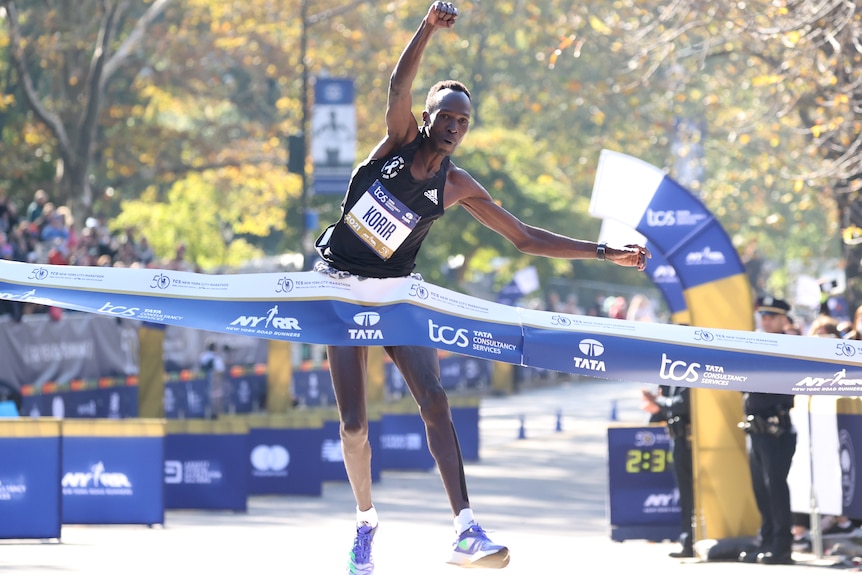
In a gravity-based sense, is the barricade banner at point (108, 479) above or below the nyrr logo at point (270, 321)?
below

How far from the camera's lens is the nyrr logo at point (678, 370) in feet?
25.4

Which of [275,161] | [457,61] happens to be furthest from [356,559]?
[457,61]

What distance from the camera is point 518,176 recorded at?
1802 inches

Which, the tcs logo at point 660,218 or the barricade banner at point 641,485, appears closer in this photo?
the tcs logo at point 660,218

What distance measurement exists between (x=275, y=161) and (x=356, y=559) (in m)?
32.1

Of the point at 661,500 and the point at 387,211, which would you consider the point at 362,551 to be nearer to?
the point at 387,211

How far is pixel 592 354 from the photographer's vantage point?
7.62m

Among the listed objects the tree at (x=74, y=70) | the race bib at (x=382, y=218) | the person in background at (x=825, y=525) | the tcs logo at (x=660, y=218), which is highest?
the tree at (x=74, y=70)

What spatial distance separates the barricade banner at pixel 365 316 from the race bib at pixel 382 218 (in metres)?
0.25

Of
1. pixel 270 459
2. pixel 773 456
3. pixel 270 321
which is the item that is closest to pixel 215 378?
pixel 270 459

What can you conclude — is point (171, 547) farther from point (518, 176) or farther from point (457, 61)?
point (457, 61)

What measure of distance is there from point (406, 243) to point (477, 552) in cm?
148

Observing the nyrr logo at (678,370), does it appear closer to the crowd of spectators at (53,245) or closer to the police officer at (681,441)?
the police officer at (681,441)

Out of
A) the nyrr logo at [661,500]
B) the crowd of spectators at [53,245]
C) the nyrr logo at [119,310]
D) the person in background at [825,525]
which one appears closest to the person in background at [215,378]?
the crowd of spectators at [53,245]
